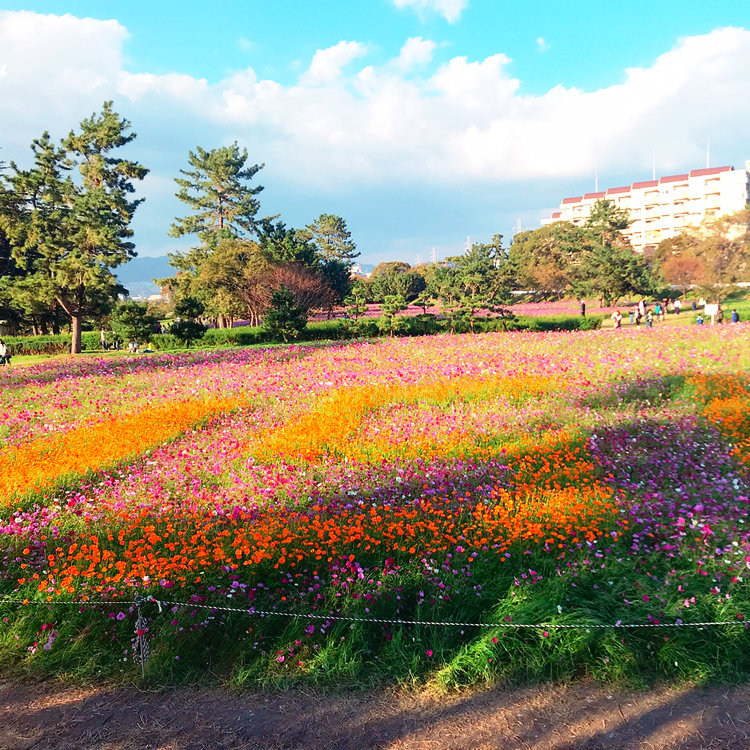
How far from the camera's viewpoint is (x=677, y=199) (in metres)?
101

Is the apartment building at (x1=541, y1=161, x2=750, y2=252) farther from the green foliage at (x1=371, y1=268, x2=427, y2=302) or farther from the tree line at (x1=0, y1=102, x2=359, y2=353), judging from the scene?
the tree line at (x1=0, y1=102, x2=359, y2=353)

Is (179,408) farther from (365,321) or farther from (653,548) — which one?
(365,321)

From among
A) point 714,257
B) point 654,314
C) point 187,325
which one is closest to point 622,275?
point 654,314

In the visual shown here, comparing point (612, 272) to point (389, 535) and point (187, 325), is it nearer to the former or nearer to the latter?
point (187, 325)

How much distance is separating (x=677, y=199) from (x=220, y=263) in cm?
10136

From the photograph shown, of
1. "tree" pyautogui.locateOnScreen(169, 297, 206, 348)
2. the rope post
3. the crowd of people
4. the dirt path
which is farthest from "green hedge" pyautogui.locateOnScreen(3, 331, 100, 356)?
the dirt path

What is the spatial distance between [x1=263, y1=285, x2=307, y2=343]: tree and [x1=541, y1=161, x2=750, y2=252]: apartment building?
7996 centimetres

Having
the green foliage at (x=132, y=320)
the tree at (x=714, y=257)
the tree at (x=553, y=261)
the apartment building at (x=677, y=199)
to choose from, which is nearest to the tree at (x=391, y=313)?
the green foliage at (x=132, y=320)

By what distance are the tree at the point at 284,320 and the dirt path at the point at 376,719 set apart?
24012 millimetres

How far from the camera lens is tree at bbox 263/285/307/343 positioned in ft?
88.7

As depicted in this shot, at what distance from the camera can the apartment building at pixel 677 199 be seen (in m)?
95.1

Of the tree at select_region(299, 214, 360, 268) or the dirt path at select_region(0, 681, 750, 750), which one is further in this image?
the tree at select_region(299, 214, 360, 268)

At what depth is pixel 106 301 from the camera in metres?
30.1

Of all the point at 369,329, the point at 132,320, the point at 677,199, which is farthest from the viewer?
the point at 677,199
